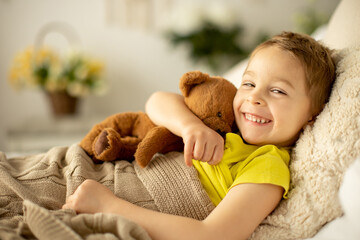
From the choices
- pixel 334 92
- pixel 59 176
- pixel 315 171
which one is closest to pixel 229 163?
pixel 315 171

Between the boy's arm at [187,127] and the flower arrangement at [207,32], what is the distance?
1.81 metres

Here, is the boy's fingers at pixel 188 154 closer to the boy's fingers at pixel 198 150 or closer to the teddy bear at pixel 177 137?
the boy's fingers at pixel 198 150

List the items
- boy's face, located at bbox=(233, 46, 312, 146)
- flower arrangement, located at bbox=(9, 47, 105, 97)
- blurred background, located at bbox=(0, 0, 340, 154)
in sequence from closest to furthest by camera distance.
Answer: boy's face, located at bbox=(233, 46, 312, 146)
flower arrangement, located at bbox=(9, 47, 105, 97)
blurred background, located at bbox=(0, 0, 340, 154)

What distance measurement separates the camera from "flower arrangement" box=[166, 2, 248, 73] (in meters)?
2.78

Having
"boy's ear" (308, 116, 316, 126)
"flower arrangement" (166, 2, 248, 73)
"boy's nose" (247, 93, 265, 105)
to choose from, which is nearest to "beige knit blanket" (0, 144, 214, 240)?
"boy's nose" (247, 93, 265, 105)

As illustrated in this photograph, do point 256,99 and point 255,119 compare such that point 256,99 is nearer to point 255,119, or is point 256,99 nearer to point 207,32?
point 255,119

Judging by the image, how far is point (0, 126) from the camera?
9.51 feet

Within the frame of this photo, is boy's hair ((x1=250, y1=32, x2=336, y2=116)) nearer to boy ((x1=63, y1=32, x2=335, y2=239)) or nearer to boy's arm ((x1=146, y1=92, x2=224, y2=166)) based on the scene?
boy ((x1=63, y1=32, x2=335, y2=239))

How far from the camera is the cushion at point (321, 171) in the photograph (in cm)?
72

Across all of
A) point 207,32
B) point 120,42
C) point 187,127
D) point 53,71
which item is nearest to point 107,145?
point 187,127

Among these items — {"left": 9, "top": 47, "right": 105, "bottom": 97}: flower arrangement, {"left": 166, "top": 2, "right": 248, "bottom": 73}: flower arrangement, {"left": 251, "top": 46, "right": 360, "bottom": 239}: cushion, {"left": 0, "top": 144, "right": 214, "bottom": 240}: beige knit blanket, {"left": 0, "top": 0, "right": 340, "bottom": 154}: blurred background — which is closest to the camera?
{"left": 0, "top": 144, "right": 214, "bottom": 240}: beige knit blanket

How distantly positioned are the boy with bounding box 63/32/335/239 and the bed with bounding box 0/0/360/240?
0.14 ft

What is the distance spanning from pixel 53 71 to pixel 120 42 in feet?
2.37

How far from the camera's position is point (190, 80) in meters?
0.92
